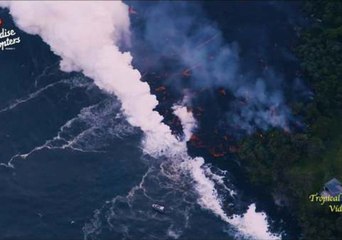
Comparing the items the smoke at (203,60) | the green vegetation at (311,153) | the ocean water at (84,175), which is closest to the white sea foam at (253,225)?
the ocean water at (84,175)

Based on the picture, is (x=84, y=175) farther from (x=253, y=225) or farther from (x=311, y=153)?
(x=311, y=153)

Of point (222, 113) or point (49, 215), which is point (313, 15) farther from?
point (49, 215)

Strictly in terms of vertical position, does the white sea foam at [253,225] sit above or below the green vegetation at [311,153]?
below

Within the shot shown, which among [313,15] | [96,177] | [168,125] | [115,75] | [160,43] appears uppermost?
[313,15]

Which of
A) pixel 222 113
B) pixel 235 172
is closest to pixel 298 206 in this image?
pixel 235 172

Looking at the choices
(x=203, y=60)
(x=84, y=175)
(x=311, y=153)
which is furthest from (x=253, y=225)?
(x=203, y=60)

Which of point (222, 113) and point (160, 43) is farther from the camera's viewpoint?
point (160, 43)

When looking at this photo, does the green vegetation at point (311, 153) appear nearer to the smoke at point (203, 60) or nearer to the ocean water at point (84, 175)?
the ocean water at point (84, 175)
